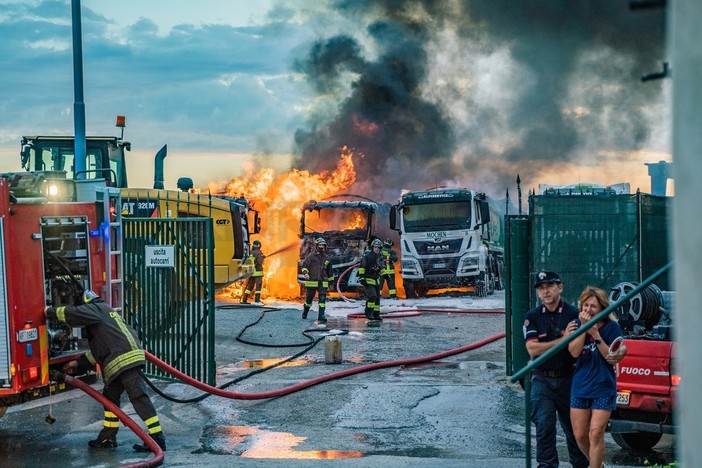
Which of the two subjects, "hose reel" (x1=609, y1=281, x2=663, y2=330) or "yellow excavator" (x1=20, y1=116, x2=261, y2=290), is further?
"yellow excavator" (x1=20, y1=116, x2=261, y2=290)

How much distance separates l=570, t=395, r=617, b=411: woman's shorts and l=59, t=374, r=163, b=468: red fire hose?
3.36 m

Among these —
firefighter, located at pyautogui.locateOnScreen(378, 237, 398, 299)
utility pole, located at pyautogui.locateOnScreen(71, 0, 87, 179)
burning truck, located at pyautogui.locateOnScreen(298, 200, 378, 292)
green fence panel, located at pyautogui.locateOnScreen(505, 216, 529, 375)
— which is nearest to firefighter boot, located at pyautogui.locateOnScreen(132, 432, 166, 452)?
green fence panel, located at pyautogui.locateOnScreen(505, 216, 529, 375)

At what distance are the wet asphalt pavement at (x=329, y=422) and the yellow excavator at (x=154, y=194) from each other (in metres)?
5.36

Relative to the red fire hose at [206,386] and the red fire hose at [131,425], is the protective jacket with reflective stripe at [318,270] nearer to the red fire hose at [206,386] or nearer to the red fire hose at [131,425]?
the red fire hose at [206,386]

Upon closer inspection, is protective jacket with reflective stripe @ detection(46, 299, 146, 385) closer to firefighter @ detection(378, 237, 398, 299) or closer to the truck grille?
firefighter @ detection(378, 237, 398, 299)

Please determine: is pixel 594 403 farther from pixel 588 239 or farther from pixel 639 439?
pixel 588 239

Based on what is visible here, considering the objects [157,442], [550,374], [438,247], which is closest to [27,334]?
[157,442]

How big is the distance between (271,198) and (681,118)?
3241 cm

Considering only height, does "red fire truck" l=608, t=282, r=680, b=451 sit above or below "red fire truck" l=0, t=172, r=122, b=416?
below

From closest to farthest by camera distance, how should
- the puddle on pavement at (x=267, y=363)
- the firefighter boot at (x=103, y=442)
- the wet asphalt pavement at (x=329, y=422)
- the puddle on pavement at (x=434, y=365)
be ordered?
the wet asphalt pavement at (x=329, y=422) < the firefighter boot at (x=103, y=442) < the puddle on pavement at (x=434, y=365) < the puddle on pavement at (x=267, y=363)

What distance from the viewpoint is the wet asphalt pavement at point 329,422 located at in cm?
863

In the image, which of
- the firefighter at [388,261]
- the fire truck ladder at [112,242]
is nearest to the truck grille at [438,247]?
the firefighter at [388,261]

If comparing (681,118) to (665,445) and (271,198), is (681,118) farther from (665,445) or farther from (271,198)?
(271,198)

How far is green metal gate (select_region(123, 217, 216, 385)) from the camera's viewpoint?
1195 cm
